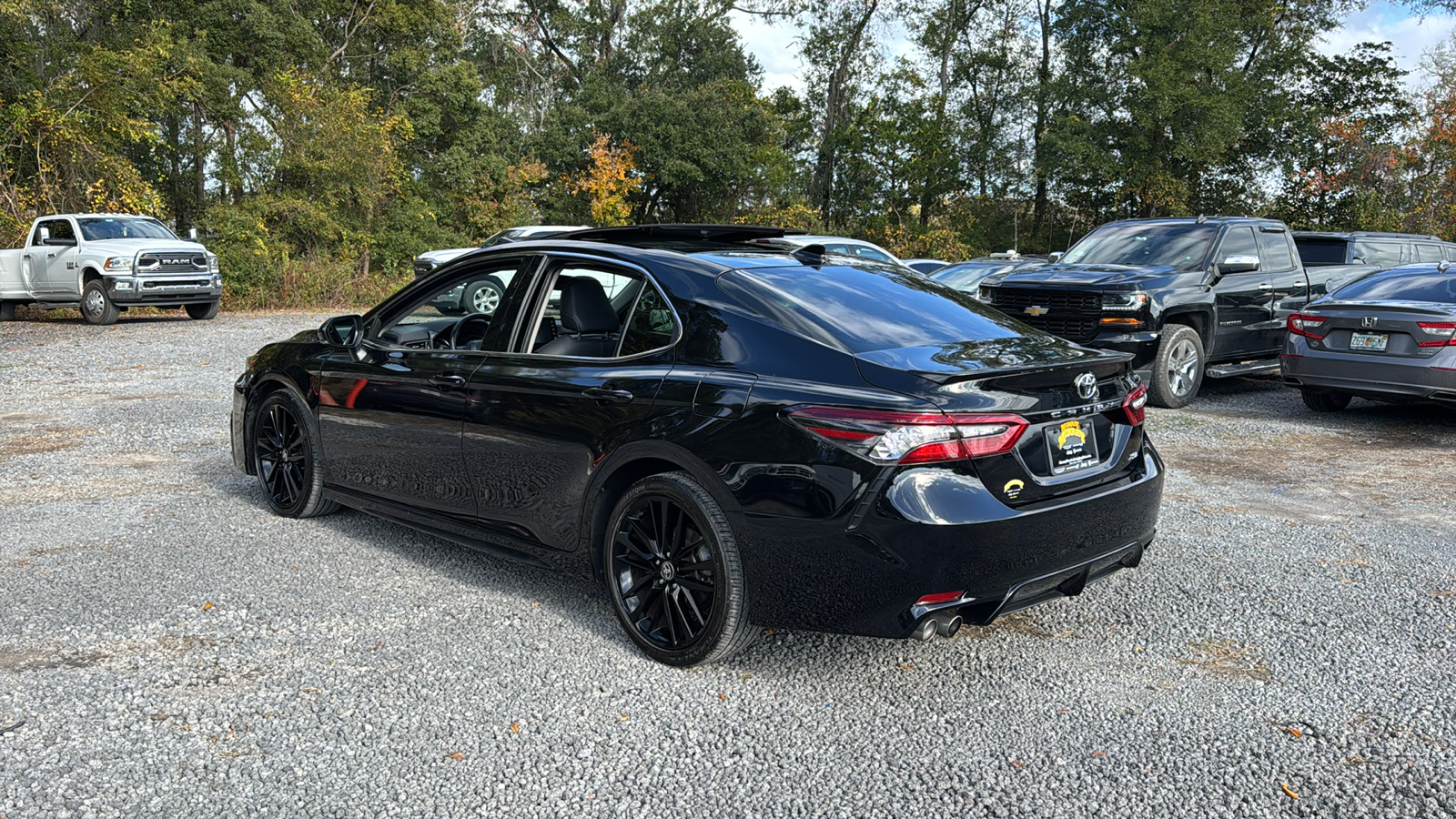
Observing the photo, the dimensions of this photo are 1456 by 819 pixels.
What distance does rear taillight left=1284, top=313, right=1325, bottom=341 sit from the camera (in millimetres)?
10008

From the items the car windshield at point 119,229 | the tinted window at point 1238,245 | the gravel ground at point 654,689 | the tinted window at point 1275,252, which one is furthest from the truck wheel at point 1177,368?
the car windshield at point 119,229

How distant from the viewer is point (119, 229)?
1975 centimetres

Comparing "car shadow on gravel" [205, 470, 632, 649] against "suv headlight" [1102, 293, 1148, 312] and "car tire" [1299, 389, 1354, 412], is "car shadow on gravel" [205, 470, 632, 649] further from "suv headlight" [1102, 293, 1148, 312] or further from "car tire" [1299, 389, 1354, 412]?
"car tire" [1299, 389, 1354, 412]

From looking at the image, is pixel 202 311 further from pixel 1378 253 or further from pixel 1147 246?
pixel 1378 253

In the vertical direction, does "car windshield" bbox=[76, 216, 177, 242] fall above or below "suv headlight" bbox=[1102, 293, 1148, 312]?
above

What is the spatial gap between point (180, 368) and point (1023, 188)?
36.7 m

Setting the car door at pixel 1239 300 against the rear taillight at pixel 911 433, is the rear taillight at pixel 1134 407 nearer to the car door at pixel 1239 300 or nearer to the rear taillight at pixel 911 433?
the rear taillight at pixel 911 433

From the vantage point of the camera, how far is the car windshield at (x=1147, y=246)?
37.6 ft

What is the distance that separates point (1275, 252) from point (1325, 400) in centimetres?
218

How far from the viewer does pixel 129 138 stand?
78.2 feet

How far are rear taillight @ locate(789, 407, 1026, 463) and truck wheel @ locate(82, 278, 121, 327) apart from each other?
62.4 ft

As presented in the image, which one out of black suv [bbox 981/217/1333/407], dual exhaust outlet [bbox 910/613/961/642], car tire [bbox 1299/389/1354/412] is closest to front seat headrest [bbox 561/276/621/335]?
dual exhaust outlet [bbox 910/613/961/642]

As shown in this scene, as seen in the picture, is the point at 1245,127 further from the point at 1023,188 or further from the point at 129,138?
the point at 129,138

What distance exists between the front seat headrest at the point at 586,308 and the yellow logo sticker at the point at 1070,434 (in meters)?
1.80
